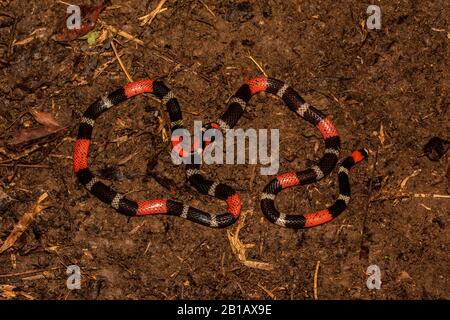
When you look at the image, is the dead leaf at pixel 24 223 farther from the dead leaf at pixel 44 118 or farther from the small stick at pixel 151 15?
the small stick at pixel 151 15

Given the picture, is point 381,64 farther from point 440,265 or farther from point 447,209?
point 440,265

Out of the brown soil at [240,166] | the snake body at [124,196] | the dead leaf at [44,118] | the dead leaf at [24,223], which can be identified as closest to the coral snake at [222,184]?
the snake body at [124,196]

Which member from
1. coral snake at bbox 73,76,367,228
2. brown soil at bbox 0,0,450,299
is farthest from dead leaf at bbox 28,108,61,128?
coral snake at bbox 73,76,367,228

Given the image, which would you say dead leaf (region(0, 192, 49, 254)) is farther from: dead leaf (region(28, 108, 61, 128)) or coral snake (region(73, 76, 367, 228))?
dead leaf (region(28, 108, 61, 128))

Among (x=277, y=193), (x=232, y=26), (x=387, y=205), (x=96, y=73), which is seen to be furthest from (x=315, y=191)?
(x=96, y=73)

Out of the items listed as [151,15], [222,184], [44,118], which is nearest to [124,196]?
[222,184]

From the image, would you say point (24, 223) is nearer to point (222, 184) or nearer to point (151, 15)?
point (222, 184)
